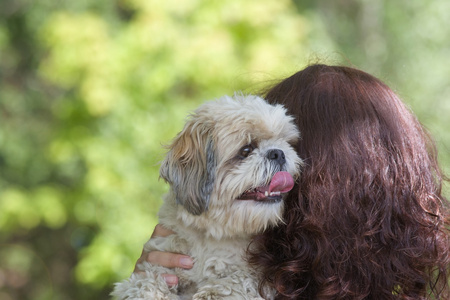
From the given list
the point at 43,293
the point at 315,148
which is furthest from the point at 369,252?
the point at 43,293

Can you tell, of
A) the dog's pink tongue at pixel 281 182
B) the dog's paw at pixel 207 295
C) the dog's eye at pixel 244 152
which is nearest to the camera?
the dog's paw at pixel 207 295

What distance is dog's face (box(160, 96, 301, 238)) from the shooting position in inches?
96.7

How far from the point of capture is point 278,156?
2.45 metres

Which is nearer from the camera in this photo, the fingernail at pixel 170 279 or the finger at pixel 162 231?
the fingernail at pixel 170 279

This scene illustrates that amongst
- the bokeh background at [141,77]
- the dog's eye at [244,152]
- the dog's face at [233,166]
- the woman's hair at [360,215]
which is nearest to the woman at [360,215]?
the woman's hair at [360,215]

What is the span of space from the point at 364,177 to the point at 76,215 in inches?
227

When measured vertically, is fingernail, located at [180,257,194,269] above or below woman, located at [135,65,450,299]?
below

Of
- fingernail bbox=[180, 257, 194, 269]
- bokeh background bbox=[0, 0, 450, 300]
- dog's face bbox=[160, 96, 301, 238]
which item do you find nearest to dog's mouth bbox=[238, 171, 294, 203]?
dog's face bbox=[160, 96, 301, 238]

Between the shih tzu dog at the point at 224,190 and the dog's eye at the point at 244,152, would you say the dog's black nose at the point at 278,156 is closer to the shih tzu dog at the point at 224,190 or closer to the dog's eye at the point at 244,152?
the shih tzu dog at the point at 224,190

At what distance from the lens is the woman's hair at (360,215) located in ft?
7.68

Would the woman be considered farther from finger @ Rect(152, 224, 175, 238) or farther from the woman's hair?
finger @ Rect(152, 224, 175, 238)

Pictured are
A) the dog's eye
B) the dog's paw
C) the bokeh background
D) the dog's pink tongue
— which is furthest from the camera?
the bokeh background

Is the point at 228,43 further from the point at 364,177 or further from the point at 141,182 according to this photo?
the point at 364,177

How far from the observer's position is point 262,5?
6055mm
